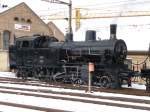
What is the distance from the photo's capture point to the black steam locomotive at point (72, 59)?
23.8 metres

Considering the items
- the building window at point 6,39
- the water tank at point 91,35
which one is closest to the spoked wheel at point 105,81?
the water tank at point 91,35

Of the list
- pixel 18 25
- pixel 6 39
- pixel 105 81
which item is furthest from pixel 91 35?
pixel 18 25

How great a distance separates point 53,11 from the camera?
78062 millimetres

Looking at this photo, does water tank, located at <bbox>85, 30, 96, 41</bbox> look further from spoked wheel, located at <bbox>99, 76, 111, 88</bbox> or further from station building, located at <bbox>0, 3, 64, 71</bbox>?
station building, located at <bbox>0, 3, 64, 71</bbox>

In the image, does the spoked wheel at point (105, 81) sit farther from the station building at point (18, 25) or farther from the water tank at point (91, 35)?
the station building at point (18, 25)

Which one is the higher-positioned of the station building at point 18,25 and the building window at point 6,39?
the station building at point 18,25

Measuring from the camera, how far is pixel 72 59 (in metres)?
26.2

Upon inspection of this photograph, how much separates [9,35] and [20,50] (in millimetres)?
20977

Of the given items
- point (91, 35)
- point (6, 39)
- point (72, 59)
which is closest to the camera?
point (72, 59)

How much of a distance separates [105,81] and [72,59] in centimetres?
346

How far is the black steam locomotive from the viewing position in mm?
23750

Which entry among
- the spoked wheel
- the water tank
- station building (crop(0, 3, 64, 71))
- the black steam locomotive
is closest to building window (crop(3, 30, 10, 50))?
station building (crop(0, 3, 64, 71))

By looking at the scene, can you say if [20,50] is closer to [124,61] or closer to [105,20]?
[124,61]

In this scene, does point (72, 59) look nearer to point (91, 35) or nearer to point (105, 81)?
point (91, 35)
